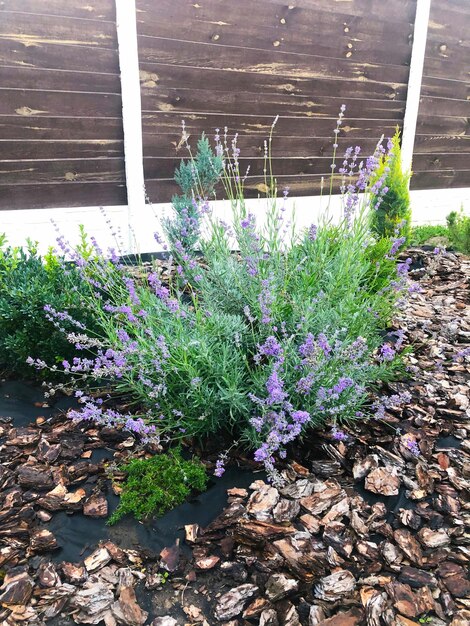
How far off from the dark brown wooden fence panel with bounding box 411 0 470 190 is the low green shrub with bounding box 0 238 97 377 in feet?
18.9

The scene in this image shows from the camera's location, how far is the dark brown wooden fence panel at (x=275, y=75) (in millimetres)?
4941

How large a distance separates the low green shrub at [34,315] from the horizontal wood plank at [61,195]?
197 centimetres

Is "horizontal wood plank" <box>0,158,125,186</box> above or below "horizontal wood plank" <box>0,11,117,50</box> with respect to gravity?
below

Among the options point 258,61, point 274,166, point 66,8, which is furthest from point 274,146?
point 66,8

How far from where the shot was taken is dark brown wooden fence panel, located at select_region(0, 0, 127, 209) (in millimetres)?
4340

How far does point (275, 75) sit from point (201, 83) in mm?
904

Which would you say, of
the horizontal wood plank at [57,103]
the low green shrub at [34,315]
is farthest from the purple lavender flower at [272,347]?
the horizontal wood plank at [57,103]

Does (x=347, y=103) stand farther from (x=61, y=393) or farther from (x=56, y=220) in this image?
(x=61, y=393)

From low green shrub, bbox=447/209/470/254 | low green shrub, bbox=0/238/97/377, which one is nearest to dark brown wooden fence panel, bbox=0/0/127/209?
low green shrub, bbox=0/238/97/377

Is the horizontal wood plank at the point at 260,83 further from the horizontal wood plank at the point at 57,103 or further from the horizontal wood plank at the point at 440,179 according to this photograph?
the horizontal wood plank at the point at 440,179

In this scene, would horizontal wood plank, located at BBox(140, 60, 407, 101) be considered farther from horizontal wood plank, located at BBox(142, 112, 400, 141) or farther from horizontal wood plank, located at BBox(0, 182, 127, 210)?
horizontal wood plank, located at BBox(0, 182, 127, 210)

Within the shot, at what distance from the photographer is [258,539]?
A: 5.78 feet

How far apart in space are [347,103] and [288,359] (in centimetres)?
494

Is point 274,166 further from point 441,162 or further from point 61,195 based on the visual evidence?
point 441,162
